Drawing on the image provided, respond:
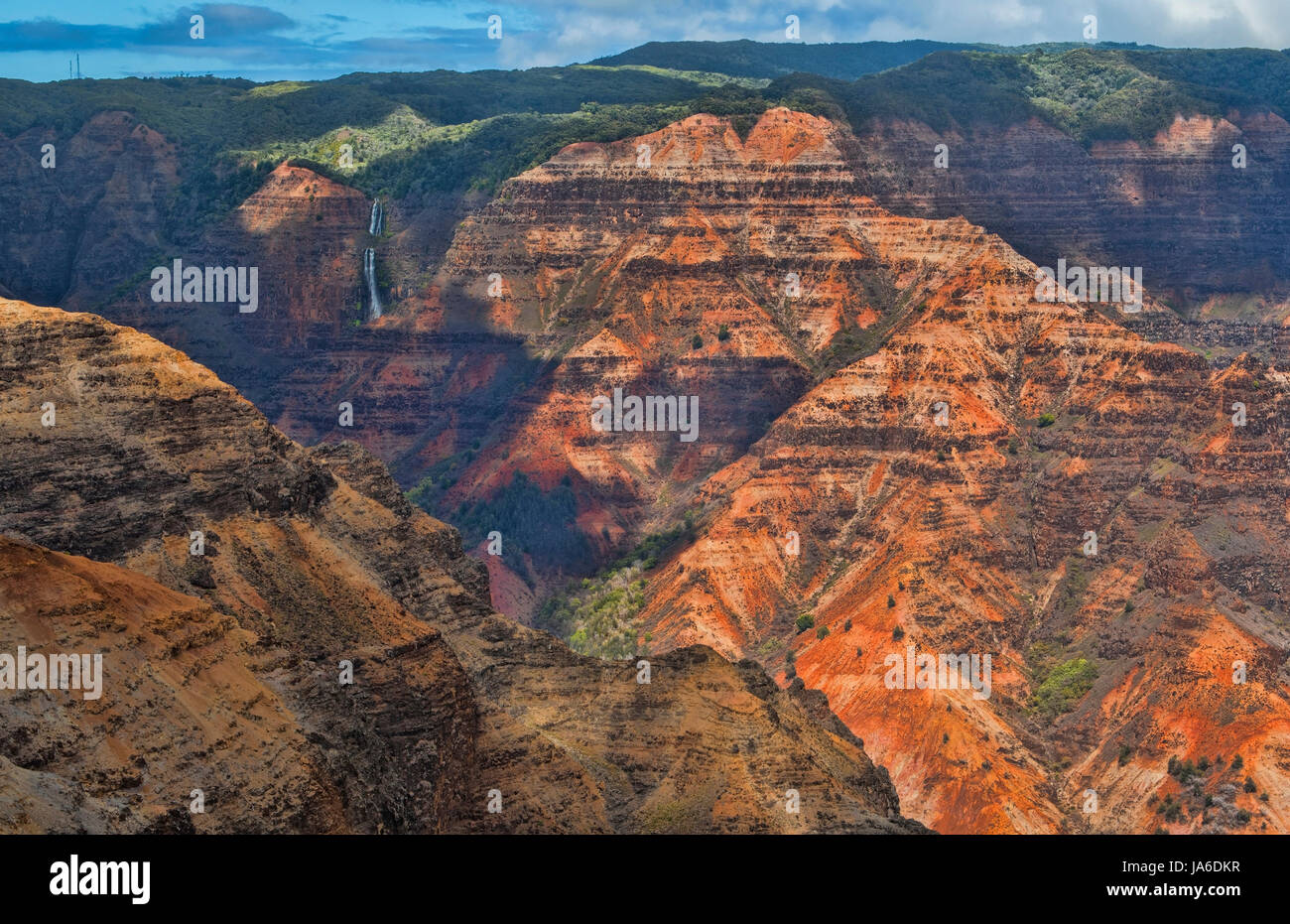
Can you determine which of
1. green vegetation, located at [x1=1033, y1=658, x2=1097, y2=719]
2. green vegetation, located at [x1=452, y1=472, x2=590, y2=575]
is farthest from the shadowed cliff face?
green vegetation, located at [x1=452, y1=472, x2=590, y2=575]

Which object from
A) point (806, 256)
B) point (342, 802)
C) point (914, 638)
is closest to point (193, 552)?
point (342, 802)

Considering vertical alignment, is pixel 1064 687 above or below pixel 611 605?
below

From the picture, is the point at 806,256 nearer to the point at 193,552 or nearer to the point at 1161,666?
the point at 1161,666

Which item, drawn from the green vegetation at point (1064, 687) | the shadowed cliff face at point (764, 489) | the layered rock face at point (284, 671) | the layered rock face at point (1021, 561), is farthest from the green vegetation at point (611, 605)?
the layered rock face at point (284, 671)

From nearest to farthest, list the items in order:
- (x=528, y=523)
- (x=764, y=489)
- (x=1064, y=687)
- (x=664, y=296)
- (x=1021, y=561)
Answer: (x=1064, y=687) < (x=1021, y=561) < (x=764, y=489) < (x=528, y=523) < (x=664, y=296)

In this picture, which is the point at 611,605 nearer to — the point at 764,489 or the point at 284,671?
the point at 764,489

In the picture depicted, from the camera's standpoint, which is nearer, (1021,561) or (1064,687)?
(1064,687)

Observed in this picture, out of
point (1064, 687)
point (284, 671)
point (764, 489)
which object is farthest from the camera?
point (764, 489)

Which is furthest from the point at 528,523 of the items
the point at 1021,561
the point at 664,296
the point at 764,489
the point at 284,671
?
the point at 284,671
